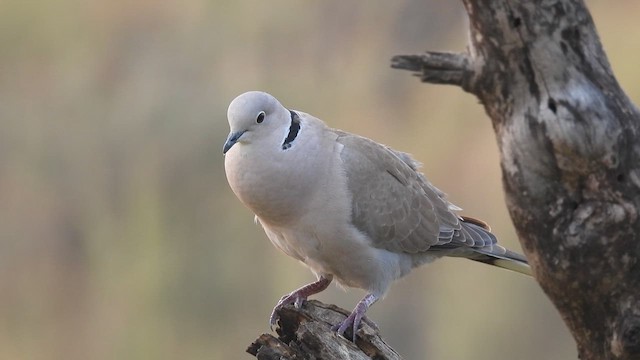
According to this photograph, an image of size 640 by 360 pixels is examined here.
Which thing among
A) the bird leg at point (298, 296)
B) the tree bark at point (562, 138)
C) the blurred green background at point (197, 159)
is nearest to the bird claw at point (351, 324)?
the bird leg at point (298, 296)

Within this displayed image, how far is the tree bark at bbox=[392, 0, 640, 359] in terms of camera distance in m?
1.67

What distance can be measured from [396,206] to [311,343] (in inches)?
22.3

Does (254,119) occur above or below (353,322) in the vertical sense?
above

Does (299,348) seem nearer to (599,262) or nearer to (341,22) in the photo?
(599,262)

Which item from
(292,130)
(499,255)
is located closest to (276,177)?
(292,130)

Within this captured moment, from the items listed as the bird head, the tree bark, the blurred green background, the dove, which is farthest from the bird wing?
the blurred green background

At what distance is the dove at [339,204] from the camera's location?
2283mm

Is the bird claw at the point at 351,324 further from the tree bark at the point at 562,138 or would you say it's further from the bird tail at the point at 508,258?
the tree bark at the point at 562,138

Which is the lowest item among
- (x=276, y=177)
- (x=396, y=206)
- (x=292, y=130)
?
(x=396, y=206)

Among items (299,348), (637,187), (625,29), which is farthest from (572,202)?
(625,29)

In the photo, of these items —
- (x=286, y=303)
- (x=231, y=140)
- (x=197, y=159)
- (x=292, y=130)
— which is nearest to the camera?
(x=231, y=140)

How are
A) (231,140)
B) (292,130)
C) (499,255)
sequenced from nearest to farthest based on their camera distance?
(231,140)
(292,130)
(499,255)

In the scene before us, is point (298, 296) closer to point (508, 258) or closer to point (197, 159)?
point (508, 258)

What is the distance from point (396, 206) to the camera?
104 inches
